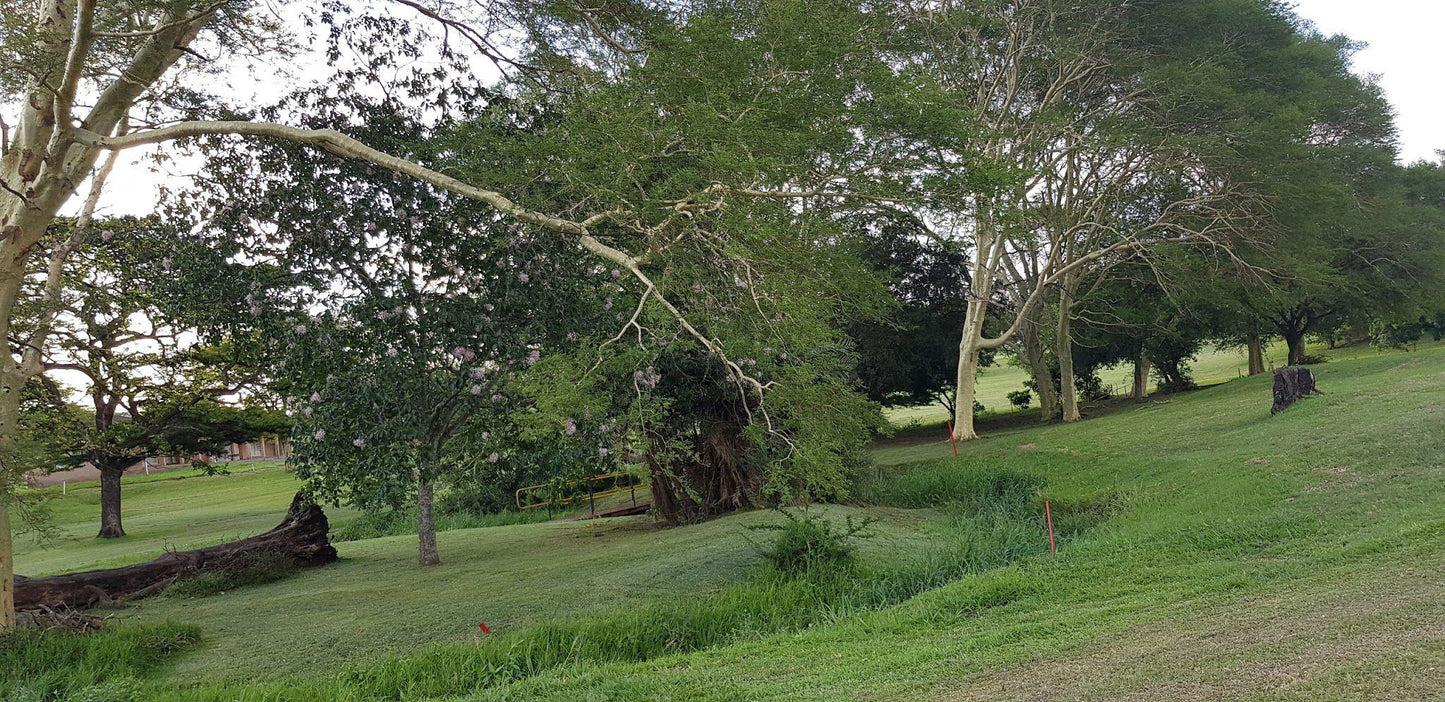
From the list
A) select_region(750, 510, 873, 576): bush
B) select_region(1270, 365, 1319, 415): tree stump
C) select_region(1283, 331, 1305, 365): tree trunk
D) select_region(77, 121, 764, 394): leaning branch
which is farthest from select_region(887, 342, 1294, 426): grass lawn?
select_region(77, 121, 764, 394): leaning branch

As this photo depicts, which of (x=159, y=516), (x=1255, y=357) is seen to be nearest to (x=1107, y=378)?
(x=1255, y=357)

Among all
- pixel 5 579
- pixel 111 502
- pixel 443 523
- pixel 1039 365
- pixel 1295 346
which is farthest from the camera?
pixel 1295 346

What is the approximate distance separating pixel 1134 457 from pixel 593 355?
40.8ft

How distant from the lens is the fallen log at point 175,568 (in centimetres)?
1028

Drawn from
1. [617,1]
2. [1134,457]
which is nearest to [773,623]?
[617,1]

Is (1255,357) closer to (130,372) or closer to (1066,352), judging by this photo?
(1066,352)

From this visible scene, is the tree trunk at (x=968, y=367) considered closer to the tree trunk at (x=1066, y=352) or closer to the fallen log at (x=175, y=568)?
the tree trunk at (x=1066, y=352)

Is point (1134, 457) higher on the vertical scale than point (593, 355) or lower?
lower

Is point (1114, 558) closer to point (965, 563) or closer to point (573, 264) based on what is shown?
point (965, 563)

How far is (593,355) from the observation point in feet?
30.0

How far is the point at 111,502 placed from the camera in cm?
2291

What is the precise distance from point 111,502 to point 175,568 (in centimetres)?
1405

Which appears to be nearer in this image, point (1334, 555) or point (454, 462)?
point (1334, 555)

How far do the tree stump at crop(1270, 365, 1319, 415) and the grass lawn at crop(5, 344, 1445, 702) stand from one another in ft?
6.15
